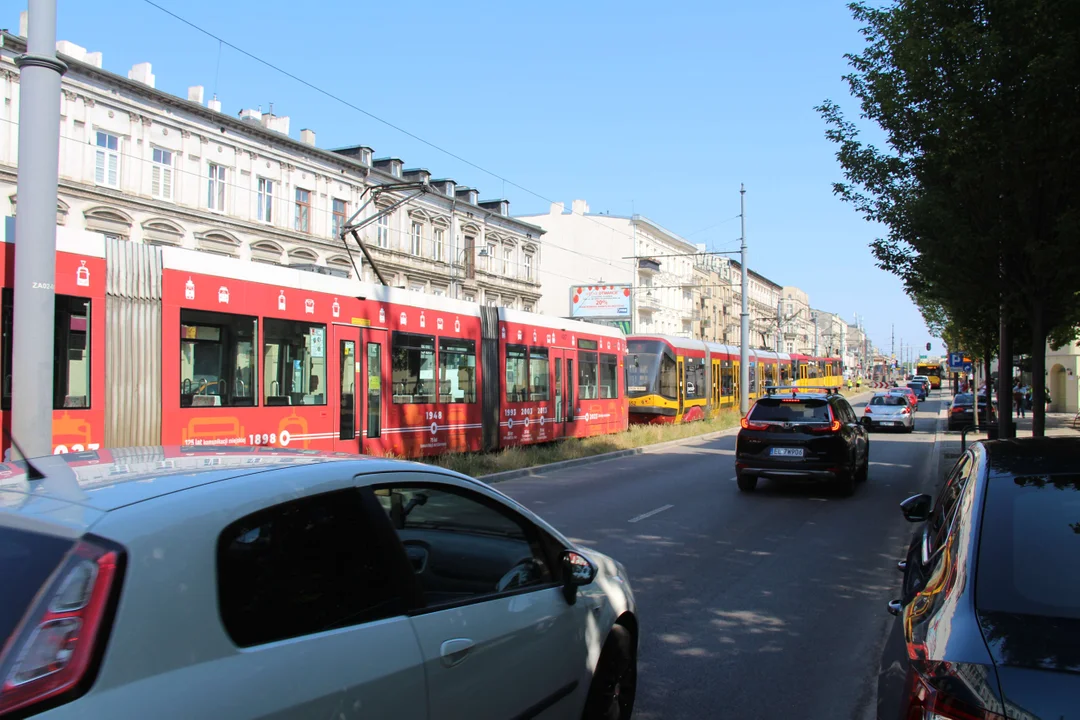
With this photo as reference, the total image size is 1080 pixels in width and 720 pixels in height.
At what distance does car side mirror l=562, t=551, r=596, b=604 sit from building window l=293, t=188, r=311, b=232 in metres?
33.7

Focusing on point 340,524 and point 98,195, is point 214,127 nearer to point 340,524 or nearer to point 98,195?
point 98,195

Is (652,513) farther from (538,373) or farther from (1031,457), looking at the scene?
(538,373)

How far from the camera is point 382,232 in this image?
39.6 meters

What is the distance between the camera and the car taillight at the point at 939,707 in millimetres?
2311

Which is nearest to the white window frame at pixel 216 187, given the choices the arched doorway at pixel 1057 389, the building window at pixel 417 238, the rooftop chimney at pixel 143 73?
the rooftop chimney at pixel 143 73

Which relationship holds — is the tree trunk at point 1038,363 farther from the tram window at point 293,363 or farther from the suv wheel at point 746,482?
the tram window at point 293,363

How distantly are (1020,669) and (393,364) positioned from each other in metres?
13.0

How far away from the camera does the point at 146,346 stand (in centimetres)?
1023

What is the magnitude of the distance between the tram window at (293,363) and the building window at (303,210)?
23.8 meters

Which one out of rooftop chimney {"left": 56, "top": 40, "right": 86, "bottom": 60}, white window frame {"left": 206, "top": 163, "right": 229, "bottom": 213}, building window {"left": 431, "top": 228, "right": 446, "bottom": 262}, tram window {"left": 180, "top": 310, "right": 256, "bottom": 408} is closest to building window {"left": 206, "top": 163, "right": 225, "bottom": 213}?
white window frame {"left": 206, "top": 163, "right": 229, "bottom": 213}

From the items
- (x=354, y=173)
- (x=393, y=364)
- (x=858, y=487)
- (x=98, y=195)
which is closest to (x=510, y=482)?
(x=393, y=364)

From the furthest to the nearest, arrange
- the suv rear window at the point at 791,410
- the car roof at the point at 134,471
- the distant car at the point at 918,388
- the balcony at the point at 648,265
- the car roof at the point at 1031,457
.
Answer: the distant car at the point at 918,388 → the balcony at the point at 648,265 → the suv rear window at the point at 791,410 → the car roof at the point at 1031,457 → the car roof at the point at 134,471

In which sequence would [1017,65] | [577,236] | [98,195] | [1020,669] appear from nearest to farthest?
1. [1020,669]
2. [1017,65]
3. [98,195]
4. [577,236]

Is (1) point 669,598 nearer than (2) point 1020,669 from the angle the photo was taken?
No
